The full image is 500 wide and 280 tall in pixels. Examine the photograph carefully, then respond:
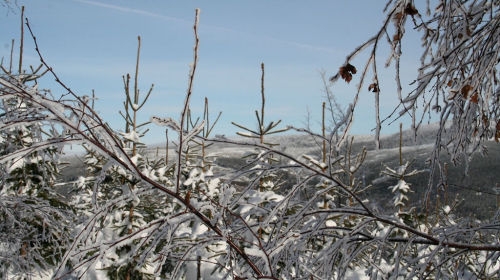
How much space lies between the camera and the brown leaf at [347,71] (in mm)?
1547

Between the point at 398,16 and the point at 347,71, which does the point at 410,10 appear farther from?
the point at 347,71

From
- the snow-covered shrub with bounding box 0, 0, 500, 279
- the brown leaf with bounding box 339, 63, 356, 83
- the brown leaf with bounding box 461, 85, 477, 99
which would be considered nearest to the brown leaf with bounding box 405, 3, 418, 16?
the snow-covered shrub with bounding box 0, 0, 500, 279

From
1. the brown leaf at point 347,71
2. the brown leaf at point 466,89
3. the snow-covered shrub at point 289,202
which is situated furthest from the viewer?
the brown leaf at point 466,89

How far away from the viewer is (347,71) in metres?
1.56

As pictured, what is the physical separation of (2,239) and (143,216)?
2396 millimetres

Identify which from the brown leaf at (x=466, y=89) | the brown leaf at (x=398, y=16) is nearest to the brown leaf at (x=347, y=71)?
the brown leaf at (x=398, y=16)

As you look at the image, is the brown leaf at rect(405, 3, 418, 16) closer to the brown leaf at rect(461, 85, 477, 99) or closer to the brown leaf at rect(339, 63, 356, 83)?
the brown leaf at rect(339, 63, 356, 83)

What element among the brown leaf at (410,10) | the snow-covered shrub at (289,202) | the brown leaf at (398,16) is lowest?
the snow-covered shrub at (289,202)

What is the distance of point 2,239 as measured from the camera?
3.71 meters

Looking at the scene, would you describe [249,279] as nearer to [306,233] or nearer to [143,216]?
[306,233]

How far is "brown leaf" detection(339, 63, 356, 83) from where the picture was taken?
60.9 inches

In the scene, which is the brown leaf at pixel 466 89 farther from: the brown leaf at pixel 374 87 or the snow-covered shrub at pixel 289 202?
the brown leaf at pixel 374 87

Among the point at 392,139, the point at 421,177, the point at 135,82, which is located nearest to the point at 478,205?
the point at 421,177

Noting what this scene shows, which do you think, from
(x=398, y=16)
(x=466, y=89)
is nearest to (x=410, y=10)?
(x=398, y=16)
